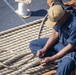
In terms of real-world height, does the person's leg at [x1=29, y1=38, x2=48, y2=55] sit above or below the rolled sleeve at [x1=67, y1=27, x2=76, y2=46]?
above

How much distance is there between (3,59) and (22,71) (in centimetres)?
25

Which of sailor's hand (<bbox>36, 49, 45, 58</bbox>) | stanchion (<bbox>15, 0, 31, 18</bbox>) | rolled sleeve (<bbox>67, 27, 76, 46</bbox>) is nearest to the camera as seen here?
rolled sleeve (<bbox>67, 27, 76, 46</bbox>)

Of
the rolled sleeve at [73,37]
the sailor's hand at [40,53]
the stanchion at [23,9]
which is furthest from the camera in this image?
the stanchion at [23,9]

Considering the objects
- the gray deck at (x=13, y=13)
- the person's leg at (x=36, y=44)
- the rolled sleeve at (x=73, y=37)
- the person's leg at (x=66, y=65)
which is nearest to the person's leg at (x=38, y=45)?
the person's leg at (x=36, y=44)

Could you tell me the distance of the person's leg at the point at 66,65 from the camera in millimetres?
2715

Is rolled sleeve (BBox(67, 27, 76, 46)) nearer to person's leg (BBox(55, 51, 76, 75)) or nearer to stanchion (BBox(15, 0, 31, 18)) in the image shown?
person's leg (BBox(55, 51, 76, 75))

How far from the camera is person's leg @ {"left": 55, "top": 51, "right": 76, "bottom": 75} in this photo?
271cm

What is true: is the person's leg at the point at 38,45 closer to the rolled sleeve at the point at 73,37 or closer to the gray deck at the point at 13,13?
the rolled sleeve at the point at 73,37

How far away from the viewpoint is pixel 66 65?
2715 millimetres

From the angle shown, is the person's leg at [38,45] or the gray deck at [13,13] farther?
the gray deck at [13,13]

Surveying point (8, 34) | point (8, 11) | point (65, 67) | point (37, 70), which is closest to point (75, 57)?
point (65, 67)

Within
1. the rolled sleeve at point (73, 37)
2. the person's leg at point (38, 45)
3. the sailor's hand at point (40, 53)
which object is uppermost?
the person's leg at point (38, 45)

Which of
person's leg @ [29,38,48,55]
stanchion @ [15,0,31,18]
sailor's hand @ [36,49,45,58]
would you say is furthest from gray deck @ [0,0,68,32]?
sailor's hand @ [36,49,45,58]

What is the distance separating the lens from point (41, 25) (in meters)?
3.39
